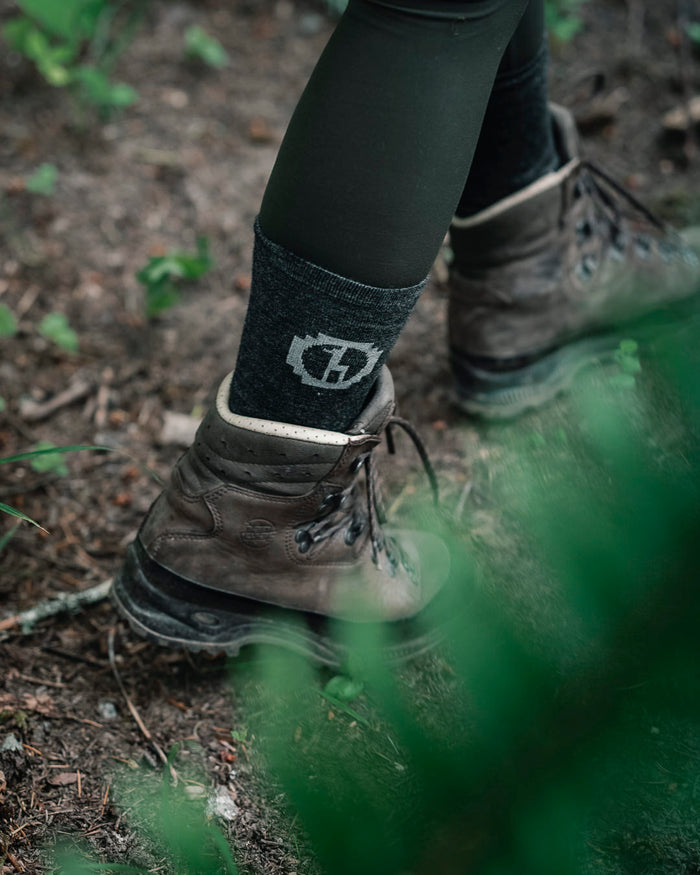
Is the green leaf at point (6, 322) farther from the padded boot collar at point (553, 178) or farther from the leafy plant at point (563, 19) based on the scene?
the leafy plant at point (563, 19)

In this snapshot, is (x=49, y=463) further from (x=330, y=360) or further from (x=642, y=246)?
(x=642, y=246)

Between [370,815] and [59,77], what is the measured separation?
81.7 inches

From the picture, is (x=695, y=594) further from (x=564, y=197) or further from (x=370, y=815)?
(x=564, y=197)

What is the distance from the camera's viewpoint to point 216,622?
1.06 meters

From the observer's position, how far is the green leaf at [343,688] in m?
1.02

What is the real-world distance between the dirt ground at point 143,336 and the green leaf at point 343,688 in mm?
140

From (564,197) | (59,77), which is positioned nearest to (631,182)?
(564,197)

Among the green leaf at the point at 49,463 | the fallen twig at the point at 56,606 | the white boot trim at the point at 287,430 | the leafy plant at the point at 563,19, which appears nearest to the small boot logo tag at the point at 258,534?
the white boot trim at the point at 287,430

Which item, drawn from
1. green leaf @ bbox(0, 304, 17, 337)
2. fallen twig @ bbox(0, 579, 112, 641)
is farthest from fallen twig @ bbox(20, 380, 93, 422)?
fallen twig @ bbox(0, 579, 112, 641)

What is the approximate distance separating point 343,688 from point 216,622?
0.66 ft

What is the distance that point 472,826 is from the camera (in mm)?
348

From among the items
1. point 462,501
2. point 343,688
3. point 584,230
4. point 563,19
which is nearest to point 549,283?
point 584,230

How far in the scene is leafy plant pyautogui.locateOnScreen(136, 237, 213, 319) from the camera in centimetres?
162

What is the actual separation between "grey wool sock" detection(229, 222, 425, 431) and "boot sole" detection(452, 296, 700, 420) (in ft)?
1.87
